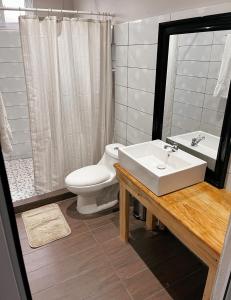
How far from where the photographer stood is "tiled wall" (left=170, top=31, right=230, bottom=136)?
1473 millimetres

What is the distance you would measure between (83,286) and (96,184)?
0.86 m

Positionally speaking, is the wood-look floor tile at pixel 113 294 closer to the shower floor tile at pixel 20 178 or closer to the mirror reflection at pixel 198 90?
the mirror reflection at pixel 198 90

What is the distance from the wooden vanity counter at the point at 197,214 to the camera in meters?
1.17

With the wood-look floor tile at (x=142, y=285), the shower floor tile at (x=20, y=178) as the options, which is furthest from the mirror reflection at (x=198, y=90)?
the shower floor tile at (x=20, y=178)

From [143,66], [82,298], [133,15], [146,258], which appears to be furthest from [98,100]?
[82,298]

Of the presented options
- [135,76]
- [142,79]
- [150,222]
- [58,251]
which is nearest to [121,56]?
[135,76]

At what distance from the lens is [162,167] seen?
175 centimetres

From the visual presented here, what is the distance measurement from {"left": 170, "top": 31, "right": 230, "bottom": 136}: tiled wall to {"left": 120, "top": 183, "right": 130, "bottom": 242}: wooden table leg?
26.5 inches

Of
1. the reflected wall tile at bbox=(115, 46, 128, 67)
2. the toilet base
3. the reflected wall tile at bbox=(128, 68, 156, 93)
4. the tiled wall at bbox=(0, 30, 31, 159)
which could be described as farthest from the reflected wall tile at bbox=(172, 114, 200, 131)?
the tiled wall at bbox=(0, 30, 31, 159)

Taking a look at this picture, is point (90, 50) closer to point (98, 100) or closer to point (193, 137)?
point (98, 100)

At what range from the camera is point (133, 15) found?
2.02m

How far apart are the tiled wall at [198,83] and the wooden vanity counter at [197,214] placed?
423 millimetres

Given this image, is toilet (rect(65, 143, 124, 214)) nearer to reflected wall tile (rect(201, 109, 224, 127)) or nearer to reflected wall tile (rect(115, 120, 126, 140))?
reflected wall tile (rect(115, 120, 126, 140))

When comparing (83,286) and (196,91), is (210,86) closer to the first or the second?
(196,91)
